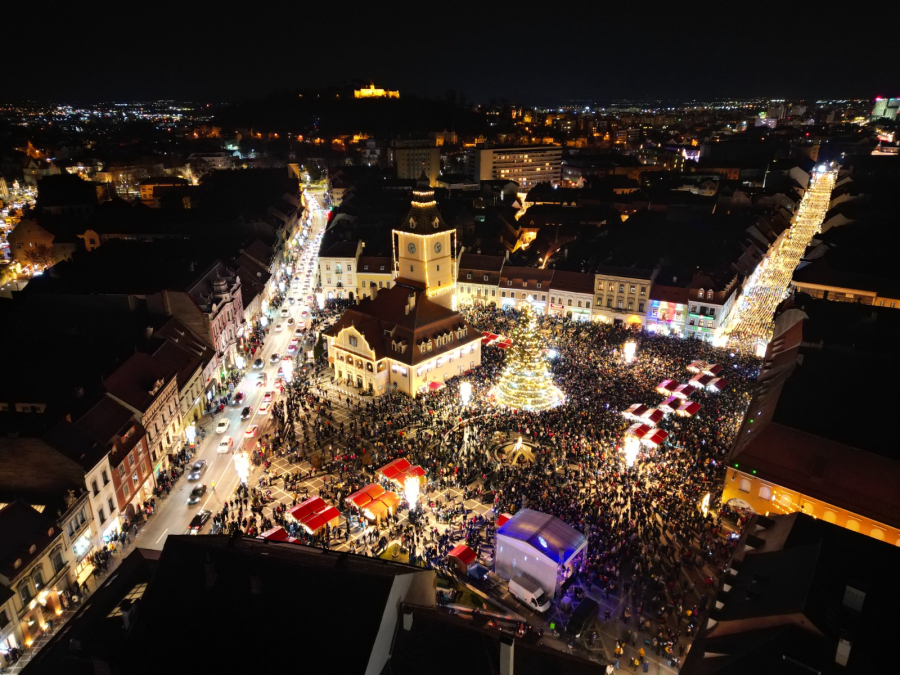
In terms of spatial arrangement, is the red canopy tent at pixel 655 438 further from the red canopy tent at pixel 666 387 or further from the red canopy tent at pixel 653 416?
the red canopy tent at pixel 666 387

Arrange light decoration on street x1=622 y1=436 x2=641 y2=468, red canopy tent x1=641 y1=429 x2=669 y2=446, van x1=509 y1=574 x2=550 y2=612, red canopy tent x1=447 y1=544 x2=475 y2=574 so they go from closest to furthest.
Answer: van x1=509 y1=574 x2=550 y2=612, red canopy tent x1=447 y1=544 x2=475 y2=574, light decoration on street x1=622 y1=436 x2=641 y2=468, red canopy tent x1=641 y1=429 x2=669 y2=446

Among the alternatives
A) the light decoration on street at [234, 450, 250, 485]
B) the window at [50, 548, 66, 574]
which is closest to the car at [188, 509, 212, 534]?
the light decoration on street at [234, 450, 250, 485]

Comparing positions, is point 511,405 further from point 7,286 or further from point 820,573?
point 7,286

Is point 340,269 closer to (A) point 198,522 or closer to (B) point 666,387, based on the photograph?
(B) point 666,387

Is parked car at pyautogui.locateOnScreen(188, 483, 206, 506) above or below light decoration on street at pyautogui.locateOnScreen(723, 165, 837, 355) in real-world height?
below

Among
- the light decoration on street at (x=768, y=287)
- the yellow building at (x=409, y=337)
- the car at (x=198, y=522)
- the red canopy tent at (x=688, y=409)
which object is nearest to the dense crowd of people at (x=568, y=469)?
the red canopy tent at (x=688, y=409)

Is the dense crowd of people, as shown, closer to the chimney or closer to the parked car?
the parked car

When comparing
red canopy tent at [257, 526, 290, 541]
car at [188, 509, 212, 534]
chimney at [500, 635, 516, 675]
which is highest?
chimney at [500, 635, 516, 675]
